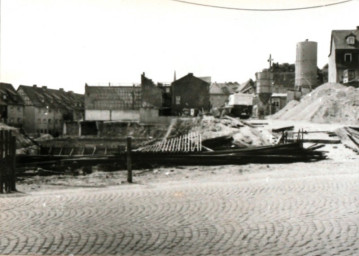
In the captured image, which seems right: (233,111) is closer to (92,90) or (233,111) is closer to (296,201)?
(92,90)

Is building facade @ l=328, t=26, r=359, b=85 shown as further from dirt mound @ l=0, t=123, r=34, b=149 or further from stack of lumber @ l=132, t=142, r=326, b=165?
stack of lumber @ l=132, t=142, r=326, b=165

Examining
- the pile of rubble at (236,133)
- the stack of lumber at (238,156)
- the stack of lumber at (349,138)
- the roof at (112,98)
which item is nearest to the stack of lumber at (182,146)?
the pile of rubble at (236,133)

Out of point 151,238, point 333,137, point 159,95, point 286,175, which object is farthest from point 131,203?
A: point 159,95

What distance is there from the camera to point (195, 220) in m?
8.19

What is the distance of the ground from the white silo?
56.1 meters

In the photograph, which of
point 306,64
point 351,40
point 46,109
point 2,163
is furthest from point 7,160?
point 46,109

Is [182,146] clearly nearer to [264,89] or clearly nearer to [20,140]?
[20,140]

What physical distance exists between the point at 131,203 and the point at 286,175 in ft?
21.5

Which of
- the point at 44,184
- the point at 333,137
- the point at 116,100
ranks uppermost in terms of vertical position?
the point at 116,100

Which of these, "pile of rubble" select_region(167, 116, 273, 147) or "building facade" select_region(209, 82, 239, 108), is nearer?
"pile of rubble" select_region(167, 116, 273, 147)

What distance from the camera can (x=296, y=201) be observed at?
962 cm

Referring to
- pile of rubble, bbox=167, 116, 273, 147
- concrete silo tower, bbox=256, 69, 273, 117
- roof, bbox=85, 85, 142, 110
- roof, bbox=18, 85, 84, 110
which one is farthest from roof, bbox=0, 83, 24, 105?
pile of rubble, bbox=167, 116, 273, 147

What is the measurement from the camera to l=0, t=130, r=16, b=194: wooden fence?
1180cm

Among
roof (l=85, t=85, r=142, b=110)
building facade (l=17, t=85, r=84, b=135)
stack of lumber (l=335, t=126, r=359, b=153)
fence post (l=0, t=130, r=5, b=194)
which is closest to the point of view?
fence post (l=0, t=130, r=5, b=194)
